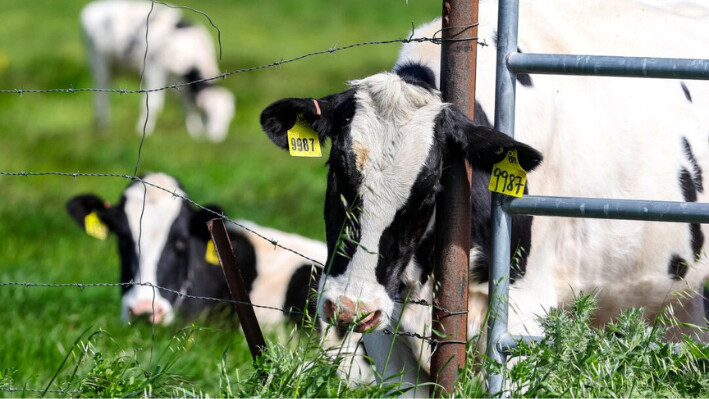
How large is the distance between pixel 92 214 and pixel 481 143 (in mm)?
4454

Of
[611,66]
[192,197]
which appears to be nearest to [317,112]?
[611,66]

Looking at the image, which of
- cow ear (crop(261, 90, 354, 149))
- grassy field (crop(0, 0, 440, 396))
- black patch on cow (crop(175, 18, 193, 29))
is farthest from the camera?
black patch on cow (crop(175, 18, 193, 29))

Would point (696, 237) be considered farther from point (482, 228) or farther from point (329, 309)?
point (329, 309)

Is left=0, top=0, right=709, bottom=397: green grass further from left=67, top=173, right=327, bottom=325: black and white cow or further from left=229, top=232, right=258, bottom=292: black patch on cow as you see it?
left=229, top=232, right=258, bottom=292: black patch on cow

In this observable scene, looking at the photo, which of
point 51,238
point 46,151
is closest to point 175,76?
point 46,151

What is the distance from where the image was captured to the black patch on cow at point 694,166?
186 inches

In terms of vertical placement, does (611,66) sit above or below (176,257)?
above

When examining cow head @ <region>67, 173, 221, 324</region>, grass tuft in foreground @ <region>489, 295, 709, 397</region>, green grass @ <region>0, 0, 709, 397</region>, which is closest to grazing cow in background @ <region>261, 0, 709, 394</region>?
green grass @ <region>0, 0, 709, 397</region>

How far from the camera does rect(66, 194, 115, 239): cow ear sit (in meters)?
7.13

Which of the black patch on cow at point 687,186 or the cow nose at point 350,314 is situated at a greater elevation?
the black patch on cow at point 687,186

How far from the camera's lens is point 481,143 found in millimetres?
3371

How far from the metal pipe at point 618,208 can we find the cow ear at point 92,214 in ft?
14.7

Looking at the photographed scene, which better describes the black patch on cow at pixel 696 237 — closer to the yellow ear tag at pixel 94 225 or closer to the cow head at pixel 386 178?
the cow head at pixel 386 178

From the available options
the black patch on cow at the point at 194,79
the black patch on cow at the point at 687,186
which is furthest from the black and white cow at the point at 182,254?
the black patch on cow at the point at 194,79
